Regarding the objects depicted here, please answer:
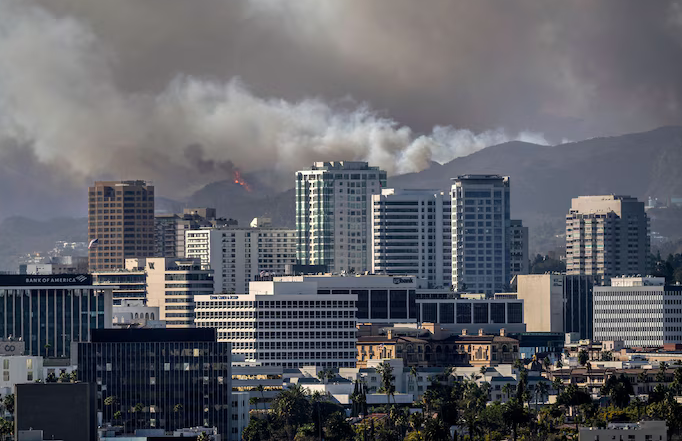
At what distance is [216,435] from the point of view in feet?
646

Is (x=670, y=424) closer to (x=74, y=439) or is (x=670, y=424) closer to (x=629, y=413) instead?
(x=629, y=413)

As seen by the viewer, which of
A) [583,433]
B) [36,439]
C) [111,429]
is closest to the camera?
[36,439]

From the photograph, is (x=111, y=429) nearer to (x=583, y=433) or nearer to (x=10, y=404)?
(x=10, y=404)

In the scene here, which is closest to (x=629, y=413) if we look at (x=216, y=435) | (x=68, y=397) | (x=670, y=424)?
(x=670, y=424)

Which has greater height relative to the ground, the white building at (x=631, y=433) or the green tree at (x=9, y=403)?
the green tree at (x=9, y=403)

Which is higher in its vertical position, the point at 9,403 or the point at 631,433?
the point at 9,403

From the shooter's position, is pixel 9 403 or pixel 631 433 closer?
pixel 631 433

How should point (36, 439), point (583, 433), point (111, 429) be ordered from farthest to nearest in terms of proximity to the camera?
point (111, 429) < point (583, 433) < point (36, 439)

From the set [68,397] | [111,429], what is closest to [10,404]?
[111,429]

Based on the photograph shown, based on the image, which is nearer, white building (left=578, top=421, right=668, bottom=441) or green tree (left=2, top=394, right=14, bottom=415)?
white building (left=578, top=421, right=668, bottom=441)

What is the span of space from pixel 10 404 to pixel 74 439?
25697mm

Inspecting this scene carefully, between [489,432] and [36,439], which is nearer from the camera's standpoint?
[36,439]

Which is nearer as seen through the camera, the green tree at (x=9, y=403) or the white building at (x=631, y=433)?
the white building at (x=631, y=433)

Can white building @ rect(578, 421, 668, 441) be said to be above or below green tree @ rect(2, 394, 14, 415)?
below
